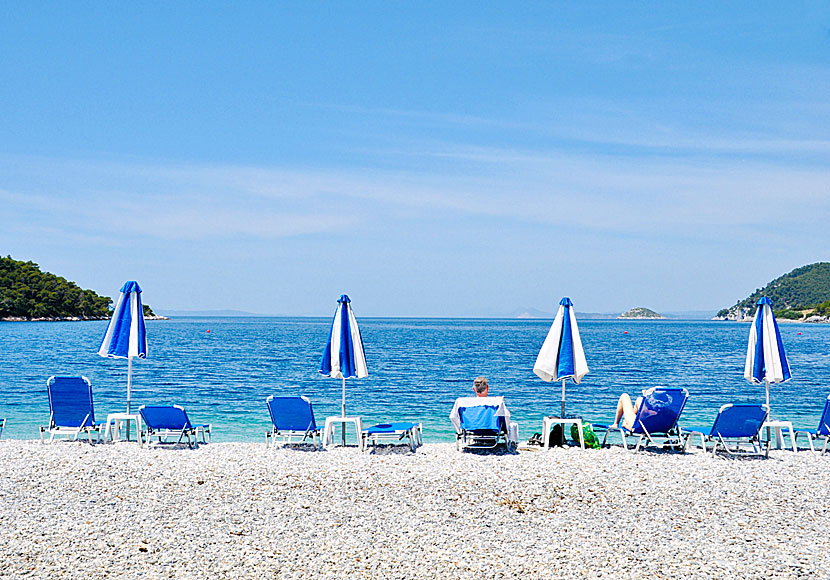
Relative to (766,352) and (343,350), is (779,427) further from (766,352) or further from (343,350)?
(343,350)

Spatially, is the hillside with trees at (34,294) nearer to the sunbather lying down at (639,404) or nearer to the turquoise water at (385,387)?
the turquoise water at (385,387)

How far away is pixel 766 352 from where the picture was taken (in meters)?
10.4

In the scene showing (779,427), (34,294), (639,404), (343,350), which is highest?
(34,294)

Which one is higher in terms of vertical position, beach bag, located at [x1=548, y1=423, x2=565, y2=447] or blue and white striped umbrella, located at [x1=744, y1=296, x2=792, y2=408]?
blue and white striped umbrella, located at [x1=744, y1=296, x2=792, y2=408]

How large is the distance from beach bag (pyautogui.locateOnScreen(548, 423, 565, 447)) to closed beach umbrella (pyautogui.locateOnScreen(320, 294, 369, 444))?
2.75m

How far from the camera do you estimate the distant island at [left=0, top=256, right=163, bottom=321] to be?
4444 inches

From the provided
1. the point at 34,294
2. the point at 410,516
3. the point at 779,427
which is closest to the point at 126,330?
the point at 410,516

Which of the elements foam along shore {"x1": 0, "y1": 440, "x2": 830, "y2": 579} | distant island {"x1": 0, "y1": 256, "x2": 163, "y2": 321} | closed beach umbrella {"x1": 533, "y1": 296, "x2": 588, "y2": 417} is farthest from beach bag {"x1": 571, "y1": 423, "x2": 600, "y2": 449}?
distant island {"x1": 0, "y1": 256, "x2": 163, "y2": 321}

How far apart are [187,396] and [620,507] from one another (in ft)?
56.3

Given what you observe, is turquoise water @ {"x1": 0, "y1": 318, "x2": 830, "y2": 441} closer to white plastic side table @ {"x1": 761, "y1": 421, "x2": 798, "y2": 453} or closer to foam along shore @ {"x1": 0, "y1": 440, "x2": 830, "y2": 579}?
white plastic side table @ {"x1": 761, "y1": 421, "x2": 798, "y2": 453}

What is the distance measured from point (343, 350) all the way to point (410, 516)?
14.1 feet

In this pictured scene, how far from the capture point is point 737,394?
23.8 m

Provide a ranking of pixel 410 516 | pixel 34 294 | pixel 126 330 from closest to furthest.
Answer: pixel 410 516 < pixel 126 330 < pixel 34 294

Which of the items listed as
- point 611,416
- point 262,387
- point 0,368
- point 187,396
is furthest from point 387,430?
point 0,368
